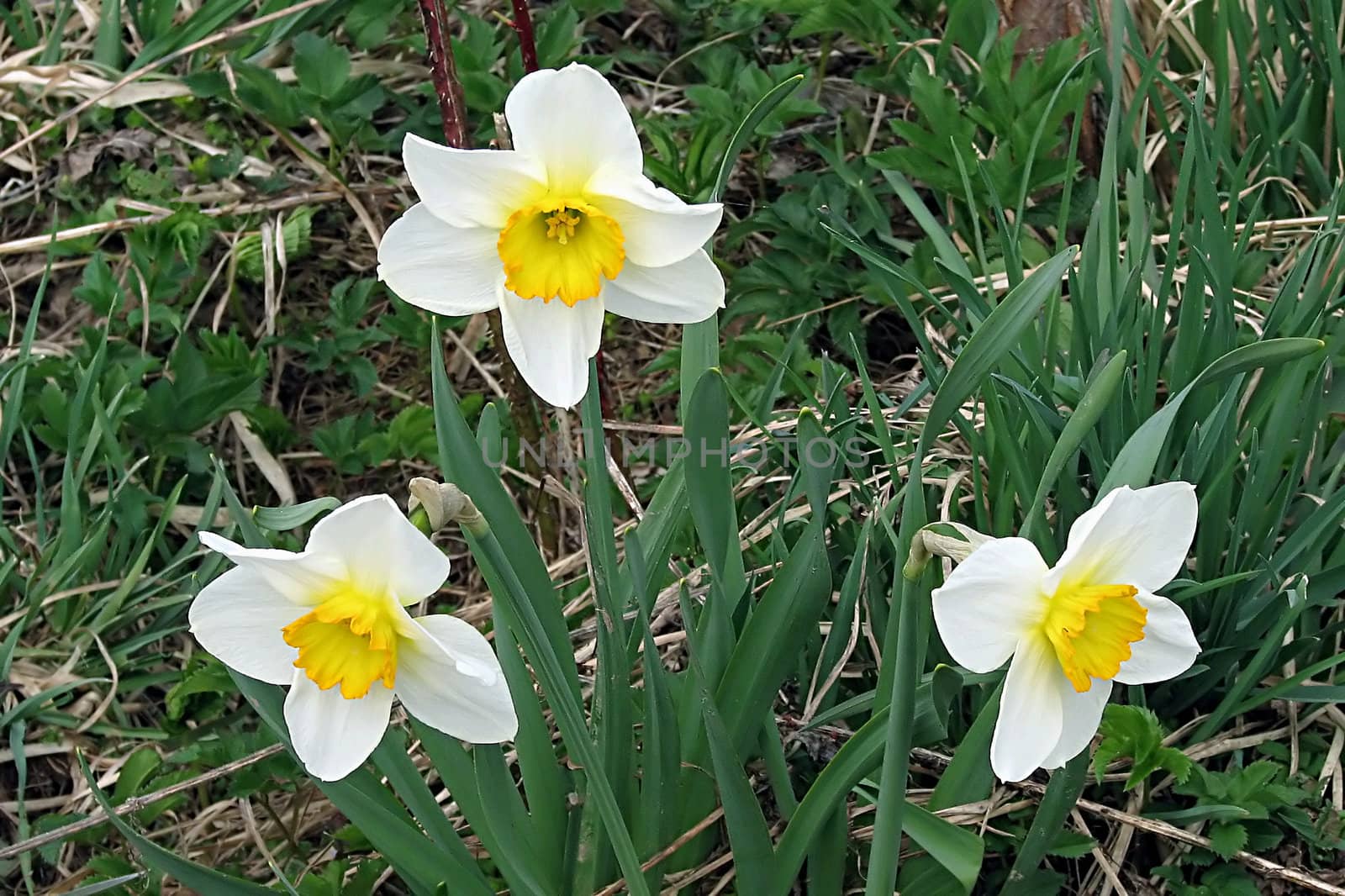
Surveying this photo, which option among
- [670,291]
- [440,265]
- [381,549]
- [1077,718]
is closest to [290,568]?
[381,549]

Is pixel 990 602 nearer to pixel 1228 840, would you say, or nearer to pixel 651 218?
pixel 651 218

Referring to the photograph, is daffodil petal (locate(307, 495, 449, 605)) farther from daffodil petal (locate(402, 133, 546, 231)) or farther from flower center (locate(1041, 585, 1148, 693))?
Result: flower center (locate(1041, 585, 1148, 693))

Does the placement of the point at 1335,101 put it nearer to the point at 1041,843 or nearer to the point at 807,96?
the point at 807,96

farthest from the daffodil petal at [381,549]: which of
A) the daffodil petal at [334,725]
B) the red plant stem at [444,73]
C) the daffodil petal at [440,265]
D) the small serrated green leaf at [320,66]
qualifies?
the small serrated green leaf at [320,66]

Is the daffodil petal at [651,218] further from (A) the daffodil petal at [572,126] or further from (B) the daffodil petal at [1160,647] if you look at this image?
(B) the daffodil petal at [1160,647]

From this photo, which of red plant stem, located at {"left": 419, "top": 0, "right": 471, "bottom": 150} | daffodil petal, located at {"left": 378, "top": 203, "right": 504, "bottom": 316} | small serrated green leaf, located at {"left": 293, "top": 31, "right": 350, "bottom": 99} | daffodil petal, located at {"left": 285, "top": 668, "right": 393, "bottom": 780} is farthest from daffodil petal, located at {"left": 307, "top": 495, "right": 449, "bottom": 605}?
small serrated green leaf, located at {"left": 293, "top": 31, "right": 350, "bottom": 99}
